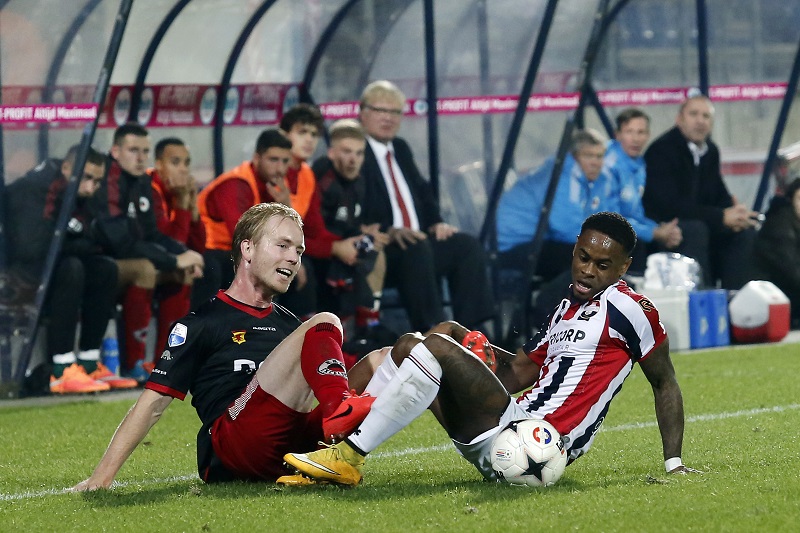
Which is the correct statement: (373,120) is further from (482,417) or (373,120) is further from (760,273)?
(482,417)

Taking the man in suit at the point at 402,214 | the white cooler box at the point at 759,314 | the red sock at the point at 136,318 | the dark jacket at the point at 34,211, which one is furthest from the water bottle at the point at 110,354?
the white cooler box at the point at 759,314

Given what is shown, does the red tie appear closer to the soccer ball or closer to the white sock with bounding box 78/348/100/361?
the white sock with bounding box 78/348/100/361

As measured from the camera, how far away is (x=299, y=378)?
5812 millimetres

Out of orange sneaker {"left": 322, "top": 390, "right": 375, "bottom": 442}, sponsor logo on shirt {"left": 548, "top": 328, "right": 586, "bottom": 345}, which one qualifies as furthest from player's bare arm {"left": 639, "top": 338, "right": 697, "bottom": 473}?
orange sneaker {"left": 322, "top": 390, "right": 375, "bottom": 442}

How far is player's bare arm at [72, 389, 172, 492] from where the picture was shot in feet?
19.1

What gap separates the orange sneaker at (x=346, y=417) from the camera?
567cm

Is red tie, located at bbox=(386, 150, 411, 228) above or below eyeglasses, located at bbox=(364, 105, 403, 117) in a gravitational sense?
below

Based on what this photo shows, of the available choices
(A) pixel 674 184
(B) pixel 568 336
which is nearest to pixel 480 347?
(B) pixel 568 336

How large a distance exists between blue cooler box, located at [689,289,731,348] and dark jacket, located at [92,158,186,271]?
14.4ft

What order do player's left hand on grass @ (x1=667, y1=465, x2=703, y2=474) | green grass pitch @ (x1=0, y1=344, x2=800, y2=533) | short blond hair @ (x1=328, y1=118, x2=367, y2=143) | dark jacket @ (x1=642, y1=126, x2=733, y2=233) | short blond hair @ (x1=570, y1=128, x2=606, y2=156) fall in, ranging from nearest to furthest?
green grass pitch @ (x1=0, y1=344, x2=800, y2=533), player's left hand on grass @ (x1=667, y1=465, x2=703, y2=474), short blond hair @ (x1=328, y1=118, x2=367, y2=143), short blond hair @ (x1=570, y1=128, x2=606, y2=156), dark jacket @ (x1=642, y1=126, x2=733, y2=233)

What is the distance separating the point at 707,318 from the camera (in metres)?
12.9

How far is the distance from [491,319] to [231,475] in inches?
242

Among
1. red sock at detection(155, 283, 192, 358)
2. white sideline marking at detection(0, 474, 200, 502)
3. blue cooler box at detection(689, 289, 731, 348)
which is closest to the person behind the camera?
white sideline marking at detection(0, 474, 200, 502)

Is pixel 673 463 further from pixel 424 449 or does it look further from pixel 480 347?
pixel 424 449
